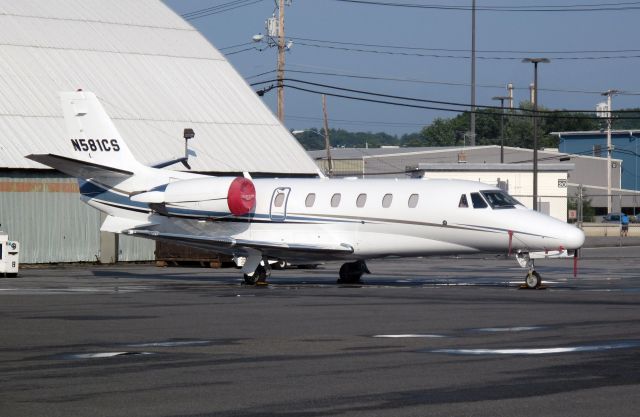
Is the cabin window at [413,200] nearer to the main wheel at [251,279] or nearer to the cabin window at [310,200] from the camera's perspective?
the cabin window at [310,200]

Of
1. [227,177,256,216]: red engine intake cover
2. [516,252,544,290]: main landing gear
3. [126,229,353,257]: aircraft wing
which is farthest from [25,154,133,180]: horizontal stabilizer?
[516,252,544,290]: main landing gear

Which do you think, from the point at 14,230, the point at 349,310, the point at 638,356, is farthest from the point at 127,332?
the point at 14,230

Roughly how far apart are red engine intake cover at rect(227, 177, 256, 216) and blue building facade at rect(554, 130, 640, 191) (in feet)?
357

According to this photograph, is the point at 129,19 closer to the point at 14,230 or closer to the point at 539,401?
the point at 14,230

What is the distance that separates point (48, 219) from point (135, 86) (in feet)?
30.0

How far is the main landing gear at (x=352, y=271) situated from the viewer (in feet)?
114

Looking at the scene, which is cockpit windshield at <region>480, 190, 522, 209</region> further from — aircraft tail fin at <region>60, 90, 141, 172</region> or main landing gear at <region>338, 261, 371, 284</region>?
aircraft tail fin at <region>60, 90, 141, 172</region>

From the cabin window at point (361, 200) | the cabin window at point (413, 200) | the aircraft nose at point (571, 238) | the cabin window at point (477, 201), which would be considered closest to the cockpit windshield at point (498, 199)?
the cabin window at point (477, 201)

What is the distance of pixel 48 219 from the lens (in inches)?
1901

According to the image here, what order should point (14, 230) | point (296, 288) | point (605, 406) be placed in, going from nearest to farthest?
point (605, 406) < point (296, 288) < point (14, 230)

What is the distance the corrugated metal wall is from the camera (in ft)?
155

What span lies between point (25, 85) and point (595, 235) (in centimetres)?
4700

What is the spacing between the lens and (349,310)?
23.2 m

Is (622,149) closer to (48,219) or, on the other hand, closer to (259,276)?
(48,219)
